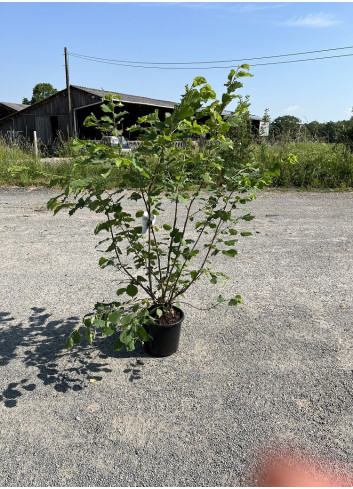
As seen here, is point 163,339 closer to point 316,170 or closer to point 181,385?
point 181,385

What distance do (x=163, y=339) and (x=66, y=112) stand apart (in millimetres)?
28686

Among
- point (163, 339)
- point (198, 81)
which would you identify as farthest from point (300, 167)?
point (198, 81)

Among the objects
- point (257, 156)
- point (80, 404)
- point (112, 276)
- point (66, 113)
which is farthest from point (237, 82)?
point (66, 113)

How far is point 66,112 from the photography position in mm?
28234

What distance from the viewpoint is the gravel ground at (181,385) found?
183 centimetres

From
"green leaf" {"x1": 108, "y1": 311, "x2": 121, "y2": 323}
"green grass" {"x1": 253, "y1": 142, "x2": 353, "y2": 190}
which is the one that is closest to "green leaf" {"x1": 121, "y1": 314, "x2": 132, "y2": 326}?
"green leaf" {"x1": 108, "y1": 311, "x2": 121, "y2": 323}

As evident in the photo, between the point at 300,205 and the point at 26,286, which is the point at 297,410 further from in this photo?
the point at 300,205

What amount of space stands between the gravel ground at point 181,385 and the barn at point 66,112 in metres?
23.1

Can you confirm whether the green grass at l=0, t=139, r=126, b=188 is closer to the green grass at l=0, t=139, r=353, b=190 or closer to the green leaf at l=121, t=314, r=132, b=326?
the green grass at l=0, t=139, r=353, b=190

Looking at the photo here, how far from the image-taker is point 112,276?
395cm

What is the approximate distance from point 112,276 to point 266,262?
1748 millimetres

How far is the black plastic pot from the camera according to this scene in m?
2.54

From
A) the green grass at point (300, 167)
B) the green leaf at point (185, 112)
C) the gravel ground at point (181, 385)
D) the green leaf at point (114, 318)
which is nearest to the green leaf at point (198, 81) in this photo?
the green leaf at point (185, 112)

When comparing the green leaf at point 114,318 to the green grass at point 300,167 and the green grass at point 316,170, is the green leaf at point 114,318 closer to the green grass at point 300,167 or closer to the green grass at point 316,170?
the green grass at point 300,167
